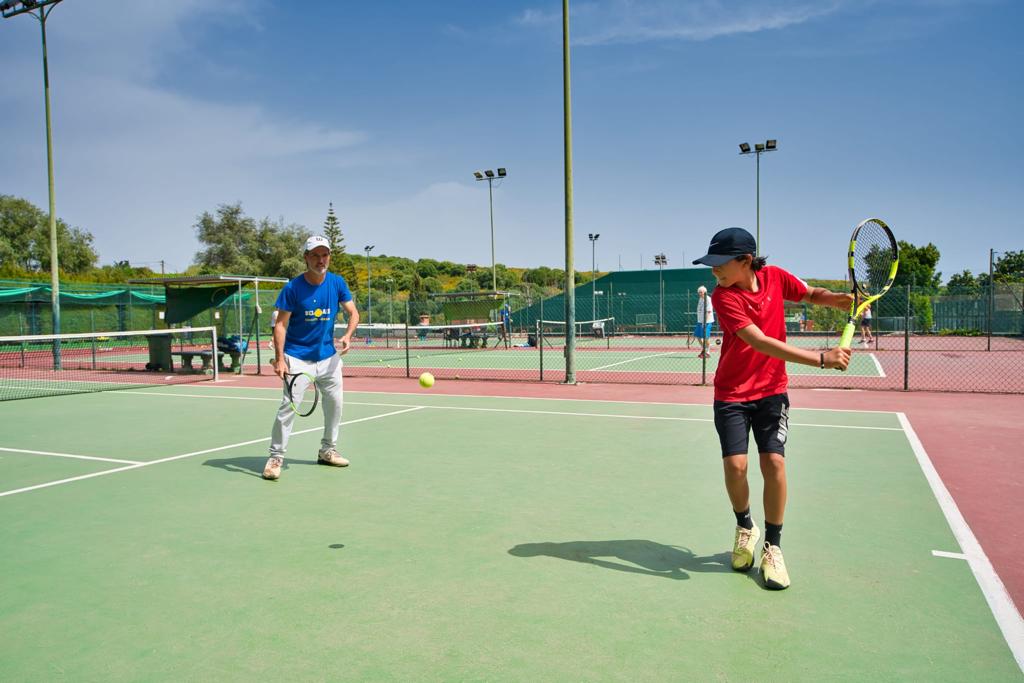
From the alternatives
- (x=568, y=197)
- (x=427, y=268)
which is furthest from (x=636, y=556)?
(x=427, y=268)

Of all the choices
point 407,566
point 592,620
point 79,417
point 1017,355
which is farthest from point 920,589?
point 1017,355

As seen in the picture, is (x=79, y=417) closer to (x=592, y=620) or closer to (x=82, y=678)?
(x=82, y=678)

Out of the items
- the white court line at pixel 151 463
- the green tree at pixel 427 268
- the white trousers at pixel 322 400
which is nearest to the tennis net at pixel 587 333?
the white court line at pixel 151 463

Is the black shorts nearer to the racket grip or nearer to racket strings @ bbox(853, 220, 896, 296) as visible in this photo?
the racket grip

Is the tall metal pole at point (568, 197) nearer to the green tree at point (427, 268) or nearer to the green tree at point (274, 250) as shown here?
the green tree at point (274, 250)

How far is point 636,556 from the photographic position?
3.97 meters

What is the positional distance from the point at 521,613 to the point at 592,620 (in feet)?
1.03

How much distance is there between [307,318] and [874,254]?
4.26 meters

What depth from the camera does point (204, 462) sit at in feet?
21.6

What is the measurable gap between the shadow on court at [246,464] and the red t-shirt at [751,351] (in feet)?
13.2

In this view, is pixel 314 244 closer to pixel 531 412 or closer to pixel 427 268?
pixel 531 412

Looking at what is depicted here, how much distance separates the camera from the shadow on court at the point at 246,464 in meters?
6.18

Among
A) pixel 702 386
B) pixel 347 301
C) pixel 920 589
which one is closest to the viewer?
pixel 920 589

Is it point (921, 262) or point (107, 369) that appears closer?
point (107, 369)
